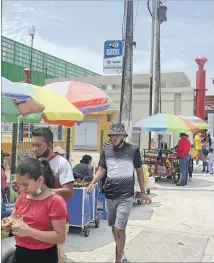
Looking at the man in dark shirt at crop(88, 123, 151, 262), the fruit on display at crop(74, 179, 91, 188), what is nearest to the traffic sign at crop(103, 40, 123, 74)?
the fruit on display at crop(74, 179, 91, 188)

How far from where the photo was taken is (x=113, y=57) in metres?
8.31

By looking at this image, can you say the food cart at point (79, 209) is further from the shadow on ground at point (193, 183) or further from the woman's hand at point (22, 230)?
the shadow on ground at point (193, 183)

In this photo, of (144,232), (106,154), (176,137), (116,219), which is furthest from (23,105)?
(176,137)

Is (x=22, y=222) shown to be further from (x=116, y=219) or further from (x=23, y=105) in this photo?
(x=23, y=105)

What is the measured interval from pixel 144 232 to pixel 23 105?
2852 millimetres

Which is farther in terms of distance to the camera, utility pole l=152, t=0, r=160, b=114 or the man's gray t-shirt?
utility pole l=152, t=0, r=160, b=114

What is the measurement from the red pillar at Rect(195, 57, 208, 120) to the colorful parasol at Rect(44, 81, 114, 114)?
14808 mm

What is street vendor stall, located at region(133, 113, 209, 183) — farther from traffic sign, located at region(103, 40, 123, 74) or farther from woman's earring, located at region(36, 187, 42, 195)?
woman's earring, located at region(36, 187, 42, 195)

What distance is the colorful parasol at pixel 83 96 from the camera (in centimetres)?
645

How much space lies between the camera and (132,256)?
15.0ft

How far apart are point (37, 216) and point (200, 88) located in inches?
792

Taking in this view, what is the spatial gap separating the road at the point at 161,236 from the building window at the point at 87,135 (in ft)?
43.2

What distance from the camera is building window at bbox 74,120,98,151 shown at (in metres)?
21.5

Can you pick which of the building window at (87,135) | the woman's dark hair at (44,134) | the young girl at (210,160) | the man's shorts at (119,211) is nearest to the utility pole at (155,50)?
the young girl at (210,160)
